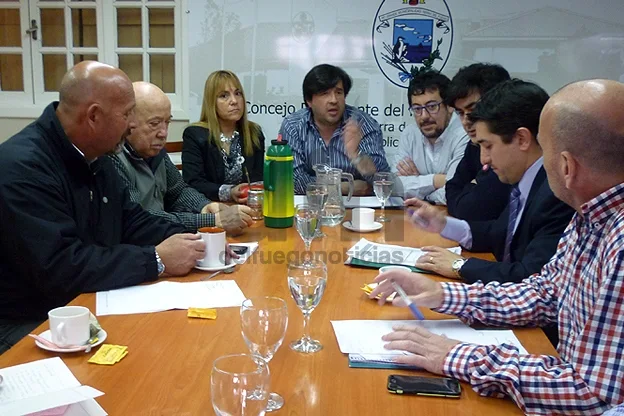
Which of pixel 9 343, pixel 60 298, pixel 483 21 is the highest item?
pixel 483 21

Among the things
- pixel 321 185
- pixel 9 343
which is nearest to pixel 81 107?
pixel 9 343

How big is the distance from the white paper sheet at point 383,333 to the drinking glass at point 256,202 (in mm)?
1160

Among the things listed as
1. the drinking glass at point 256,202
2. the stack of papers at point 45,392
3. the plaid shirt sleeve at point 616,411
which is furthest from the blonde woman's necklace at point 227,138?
the plaid shirt sleeve at point 616,411

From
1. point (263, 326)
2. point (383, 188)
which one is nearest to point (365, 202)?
point (383, 188)

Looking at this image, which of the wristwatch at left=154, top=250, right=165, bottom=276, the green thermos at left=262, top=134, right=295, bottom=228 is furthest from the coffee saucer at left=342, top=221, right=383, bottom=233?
the wristwatch at left=154, top=250, right=165, bottom=276

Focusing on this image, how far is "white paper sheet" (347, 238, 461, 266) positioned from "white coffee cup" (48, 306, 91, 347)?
915mm

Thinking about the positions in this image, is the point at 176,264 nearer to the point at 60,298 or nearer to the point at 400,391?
the point at 60,298

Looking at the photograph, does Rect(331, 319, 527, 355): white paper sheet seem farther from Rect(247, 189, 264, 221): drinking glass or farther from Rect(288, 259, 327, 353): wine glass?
Rect(247, 189, 264, 221): drinking glass

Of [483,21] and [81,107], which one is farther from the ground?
[483,21]

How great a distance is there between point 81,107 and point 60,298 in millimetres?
621

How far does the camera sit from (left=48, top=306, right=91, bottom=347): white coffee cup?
122cm

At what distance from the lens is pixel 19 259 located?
1697 mm

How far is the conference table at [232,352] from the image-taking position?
103 centimetres

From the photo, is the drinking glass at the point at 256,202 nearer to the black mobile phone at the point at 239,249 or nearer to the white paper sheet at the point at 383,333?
the black mobile phone at the point at 239,249
